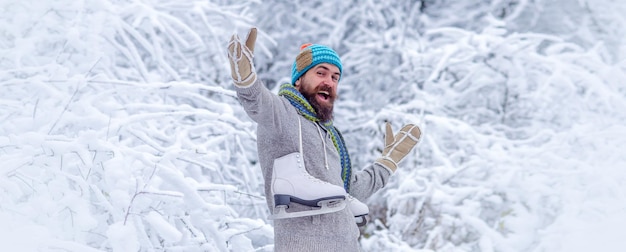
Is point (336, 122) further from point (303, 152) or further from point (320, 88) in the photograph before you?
point (303, 152)

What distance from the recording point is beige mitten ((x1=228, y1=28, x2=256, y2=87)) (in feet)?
6.70

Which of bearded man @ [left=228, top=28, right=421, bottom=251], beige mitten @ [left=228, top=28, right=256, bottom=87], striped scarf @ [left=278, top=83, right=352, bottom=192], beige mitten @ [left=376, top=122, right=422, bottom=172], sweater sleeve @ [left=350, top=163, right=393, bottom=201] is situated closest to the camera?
beige mitten @ [left=228, top=28, right=256, bottom=87]

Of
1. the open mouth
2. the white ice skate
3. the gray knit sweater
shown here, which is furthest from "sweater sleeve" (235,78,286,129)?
the open mouth

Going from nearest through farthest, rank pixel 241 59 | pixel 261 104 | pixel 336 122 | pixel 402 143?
pixel 241 59
pixel 261 104
pixel 402 143
pixel 336 122

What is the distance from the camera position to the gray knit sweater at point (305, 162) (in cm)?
223

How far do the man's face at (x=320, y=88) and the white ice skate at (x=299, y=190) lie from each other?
0.95 feet

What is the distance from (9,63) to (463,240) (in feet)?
11.0

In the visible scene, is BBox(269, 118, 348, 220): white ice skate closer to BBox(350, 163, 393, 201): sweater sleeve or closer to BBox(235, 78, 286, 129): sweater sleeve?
BBox(235, 78, 286, 129): sweater sleeve

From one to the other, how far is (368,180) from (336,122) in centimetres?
473

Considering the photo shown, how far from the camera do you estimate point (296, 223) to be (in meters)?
2.30

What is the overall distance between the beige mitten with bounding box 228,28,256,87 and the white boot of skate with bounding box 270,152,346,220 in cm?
37

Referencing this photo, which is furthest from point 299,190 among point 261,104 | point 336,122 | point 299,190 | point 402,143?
point 336,122

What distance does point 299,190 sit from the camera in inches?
87.2

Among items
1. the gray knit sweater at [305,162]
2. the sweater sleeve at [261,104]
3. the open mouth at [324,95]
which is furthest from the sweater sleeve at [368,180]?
the sweater sleeve at [261,104]
